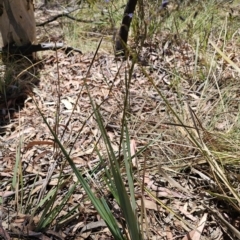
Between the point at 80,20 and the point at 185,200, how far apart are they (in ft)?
7.73

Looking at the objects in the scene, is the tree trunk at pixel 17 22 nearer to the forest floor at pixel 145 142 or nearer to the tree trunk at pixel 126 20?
the forest floor at pixel 145 142

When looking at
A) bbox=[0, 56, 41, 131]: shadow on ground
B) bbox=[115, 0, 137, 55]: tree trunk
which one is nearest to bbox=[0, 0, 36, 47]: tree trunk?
bbox=[0, 56, 41, 131]: shadow on ground

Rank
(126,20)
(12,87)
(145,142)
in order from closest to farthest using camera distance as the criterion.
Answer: (145,142), (12,87), (126,20)

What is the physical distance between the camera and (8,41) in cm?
258

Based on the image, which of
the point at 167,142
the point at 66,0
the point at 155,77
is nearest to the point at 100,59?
the point at 155,77

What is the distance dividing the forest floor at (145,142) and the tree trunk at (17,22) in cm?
19

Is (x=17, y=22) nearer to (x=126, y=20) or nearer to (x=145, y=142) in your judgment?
(x=126, y=20)

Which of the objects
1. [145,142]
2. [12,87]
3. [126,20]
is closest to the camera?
[145,142]

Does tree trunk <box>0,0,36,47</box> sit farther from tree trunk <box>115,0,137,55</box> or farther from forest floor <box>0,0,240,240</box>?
tree trunk <box>115,0,137,55</box>

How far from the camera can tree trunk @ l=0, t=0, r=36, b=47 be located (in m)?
2.46

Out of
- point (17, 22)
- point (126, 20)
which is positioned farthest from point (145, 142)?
point (17, 22)

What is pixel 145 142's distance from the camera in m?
1.68

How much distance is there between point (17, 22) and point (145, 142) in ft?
4.66

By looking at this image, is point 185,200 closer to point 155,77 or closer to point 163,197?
point 163,197
